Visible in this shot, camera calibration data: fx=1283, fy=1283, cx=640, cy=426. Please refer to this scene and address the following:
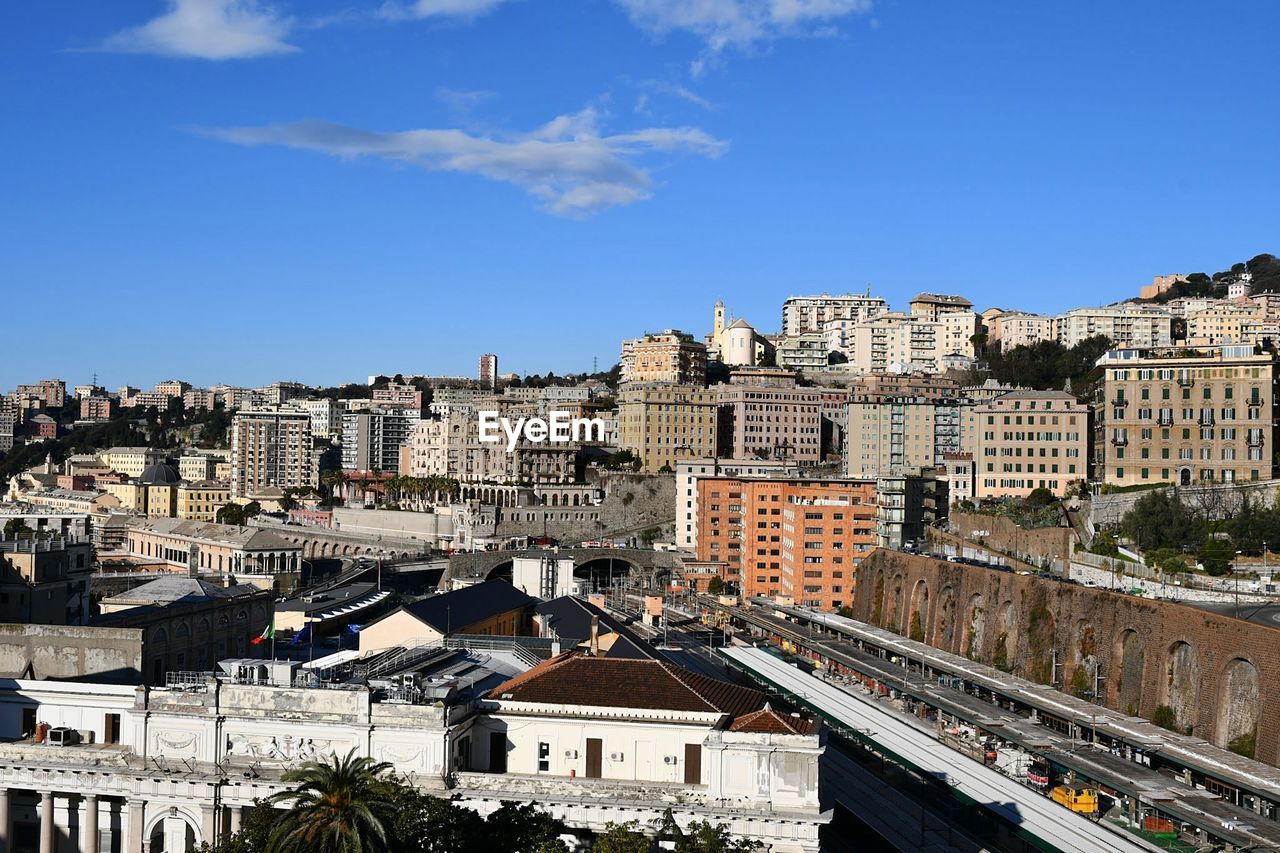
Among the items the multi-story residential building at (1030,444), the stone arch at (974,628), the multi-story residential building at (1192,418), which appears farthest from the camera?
the multi-story residential building at (1030,444)

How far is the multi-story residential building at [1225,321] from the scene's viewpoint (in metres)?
166

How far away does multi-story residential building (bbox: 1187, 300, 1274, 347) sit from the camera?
166125mm

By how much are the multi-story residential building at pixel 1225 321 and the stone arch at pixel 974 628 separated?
99.7 metres

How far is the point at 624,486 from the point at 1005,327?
70.4 m

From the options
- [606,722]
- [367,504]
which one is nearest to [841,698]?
[606,722]

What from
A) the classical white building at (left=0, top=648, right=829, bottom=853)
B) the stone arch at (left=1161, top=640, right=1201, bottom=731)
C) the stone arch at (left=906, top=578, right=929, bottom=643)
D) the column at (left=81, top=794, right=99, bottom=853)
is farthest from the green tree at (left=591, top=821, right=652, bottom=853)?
the stone arch at (left=906, top=578, right=929, bottom=643)

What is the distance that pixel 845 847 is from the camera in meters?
42.5

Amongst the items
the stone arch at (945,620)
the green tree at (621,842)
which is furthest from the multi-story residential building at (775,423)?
the green tree at (621,842)

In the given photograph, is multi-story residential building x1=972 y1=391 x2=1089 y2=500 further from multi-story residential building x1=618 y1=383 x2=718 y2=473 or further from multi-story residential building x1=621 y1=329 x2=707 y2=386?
multi-story residential building x1=621 y1=329 x2=707 y2=386

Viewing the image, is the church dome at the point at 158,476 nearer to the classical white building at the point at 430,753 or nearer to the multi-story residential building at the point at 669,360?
the multi-story residential building at the point at 669,360

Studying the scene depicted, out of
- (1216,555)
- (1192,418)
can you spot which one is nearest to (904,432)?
(1192,418)

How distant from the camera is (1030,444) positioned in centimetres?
10969

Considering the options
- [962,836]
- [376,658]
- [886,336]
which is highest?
[886,336]

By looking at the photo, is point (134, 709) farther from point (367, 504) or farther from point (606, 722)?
point (367, 504)
